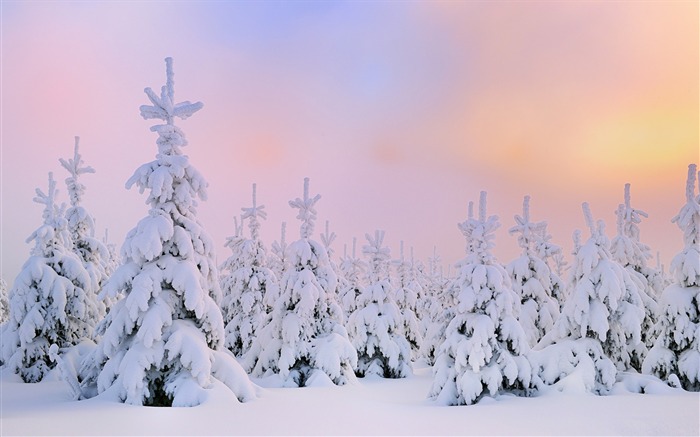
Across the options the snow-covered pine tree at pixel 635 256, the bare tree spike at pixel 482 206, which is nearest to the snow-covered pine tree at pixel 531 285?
the snow-covered pine tree at pixel 635 256

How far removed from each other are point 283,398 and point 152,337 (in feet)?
14.1

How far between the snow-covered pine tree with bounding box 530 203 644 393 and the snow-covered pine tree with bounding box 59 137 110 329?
19.3m

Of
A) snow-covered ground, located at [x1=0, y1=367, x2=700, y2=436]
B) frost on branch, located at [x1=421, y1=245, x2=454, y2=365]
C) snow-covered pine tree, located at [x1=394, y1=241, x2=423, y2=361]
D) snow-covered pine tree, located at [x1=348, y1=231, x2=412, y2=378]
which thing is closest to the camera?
snow-covered ground, located at [x1=0, y1=367, x2=700, y2=436]

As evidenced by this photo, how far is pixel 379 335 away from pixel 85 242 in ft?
53.5

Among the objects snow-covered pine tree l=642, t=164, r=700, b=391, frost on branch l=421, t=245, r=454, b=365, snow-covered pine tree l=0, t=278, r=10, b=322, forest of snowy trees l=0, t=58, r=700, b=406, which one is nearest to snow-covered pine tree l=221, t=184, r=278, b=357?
forest of snowy trees l=0, t=58, r=700, b=406

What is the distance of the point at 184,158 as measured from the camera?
1602 centimetres

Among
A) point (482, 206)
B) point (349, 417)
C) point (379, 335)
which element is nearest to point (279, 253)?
point (379, 335)

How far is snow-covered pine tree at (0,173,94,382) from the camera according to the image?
960 inches

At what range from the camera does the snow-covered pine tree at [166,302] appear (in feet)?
47.3

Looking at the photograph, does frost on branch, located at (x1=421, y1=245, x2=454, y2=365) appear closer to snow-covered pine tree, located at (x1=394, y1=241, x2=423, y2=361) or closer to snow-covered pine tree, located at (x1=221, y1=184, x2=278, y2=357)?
snow-covered pine tree, located at (x1=394, y1=241, x2=423, y2=361)

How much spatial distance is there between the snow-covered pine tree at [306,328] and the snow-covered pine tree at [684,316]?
1246 cm

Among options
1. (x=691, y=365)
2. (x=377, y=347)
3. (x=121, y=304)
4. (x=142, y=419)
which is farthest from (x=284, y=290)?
(x=691, y=365)

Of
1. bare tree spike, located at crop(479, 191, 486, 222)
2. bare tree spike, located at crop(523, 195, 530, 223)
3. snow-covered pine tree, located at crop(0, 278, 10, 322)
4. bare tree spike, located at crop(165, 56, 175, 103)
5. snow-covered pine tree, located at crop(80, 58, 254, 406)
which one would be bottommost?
snow-covered pine tree, located at crop(0, 278, 10, 322)

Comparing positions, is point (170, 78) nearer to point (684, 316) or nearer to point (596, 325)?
point (596, 325)
